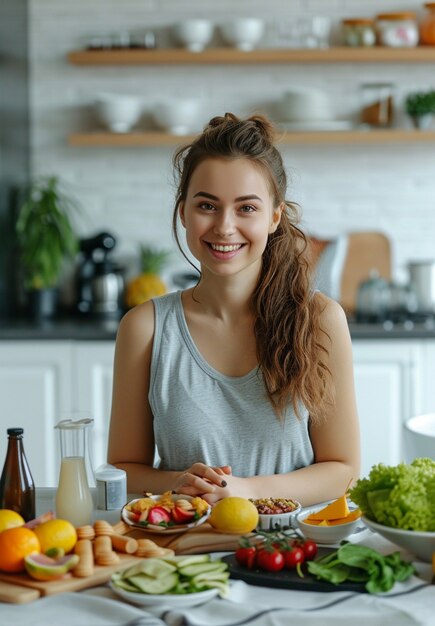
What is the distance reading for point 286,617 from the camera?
4.48 ft

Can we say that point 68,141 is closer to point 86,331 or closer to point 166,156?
point 166,156

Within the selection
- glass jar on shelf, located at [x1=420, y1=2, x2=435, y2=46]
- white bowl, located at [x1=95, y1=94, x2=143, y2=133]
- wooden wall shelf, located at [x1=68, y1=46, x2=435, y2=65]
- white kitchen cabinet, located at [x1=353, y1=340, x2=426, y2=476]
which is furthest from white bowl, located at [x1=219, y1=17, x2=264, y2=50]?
white kitchen cabinet, located at [x1=353, y1=340, x2=426, y2=476]

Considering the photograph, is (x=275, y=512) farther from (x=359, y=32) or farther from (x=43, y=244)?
(x=359, y=32)

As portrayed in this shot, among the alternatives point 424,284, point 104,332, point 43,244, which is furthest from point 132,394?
point 424,284

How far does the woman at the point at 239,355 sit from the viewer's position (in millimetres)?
2002

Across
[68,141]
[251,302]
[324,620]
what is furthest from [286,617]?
[68,141]

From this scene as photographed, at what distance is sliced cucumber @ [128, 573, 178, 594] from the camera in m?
1.40

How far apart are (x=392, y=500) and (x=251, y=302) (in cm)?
72

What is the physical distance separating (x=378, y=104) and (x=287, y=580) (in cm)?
320

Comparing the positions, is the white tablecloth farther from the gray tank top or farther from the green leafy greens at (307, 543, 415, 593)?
the gray tank top

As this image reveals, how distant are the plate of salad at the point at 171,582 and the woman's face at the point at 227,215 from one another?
694 mm

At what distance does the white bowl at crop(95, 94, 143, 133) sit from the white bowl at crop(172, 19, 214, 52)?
1.07 feet

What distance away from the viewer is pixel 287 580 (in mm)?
1470

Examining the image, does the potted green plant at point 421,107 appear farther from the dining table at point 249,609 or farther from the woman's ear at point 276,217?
the dining table at point 249,609
